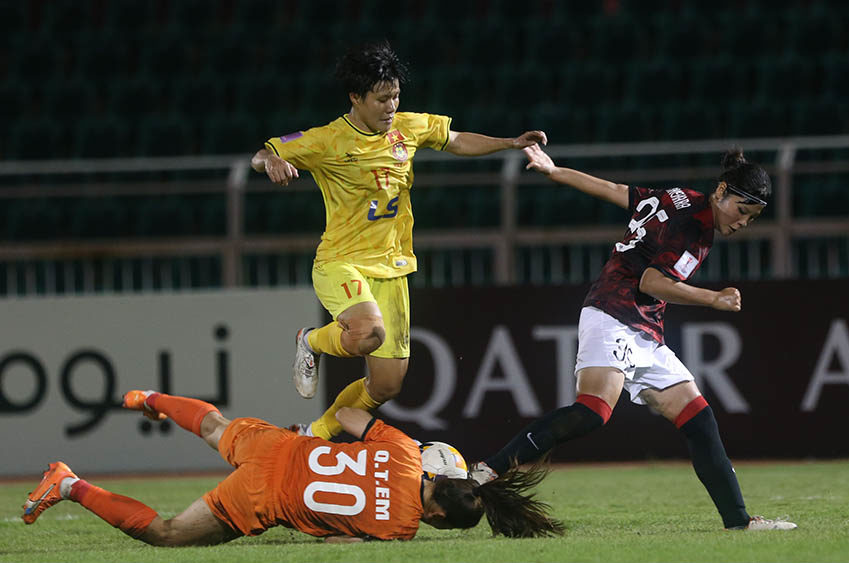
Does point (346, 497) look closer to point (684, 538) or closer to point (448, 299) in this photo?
point (684, 538)

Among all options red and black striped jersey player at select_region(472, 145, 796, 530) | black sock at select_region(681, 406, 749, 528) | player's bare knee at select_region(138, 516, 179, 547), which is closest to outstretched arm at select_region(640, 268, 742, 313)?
red and black striped jersey player at select_region(472, 145, 796, 530)

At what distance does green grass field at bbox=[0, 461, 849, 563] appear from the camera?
202 inches

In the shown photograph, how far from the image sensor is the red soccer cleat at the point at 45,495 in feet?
19.1

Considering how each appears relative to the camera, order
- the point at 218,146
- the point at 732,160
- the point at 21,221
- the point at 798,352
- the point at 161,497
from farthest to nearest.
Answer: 1. the point at 218,146
2. the point at 21,221
3. the point at 798,352
4. the point at 161,497
5. the point at 732,160

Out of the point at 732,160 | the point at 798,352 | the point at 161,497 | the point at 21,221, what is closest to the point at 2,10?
the point at 21,221

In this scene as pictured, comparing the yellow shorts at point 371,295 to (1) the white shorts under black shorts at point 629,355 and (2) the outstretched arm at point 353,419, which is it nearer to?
(2) the outstretched arm at point 353,419

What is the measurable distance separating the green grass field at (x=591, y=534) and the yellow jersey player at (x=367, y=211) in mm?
971

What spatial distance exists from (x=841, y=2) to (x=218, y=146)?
23.5 ft

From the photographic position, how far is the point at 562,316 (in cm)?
1053

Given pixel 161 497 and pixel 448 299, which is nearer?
pixel 161 497

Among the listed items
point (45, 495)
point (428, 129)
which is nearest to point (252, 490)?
point (45, 495)

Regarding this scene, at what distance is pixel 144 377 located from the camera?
10711 millimetres

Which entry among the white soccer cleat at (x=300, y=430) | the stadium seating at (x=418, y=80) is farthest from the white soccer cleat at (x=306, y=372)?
the stadium seating at (x=418, y=80)

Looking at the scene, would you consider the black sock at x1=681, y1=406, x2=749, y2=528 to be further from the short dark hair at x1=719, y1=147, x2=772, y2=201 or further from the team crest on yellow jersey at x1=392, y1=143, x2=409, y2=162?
the team crest on yellow jersey at x1=392, y1=143, x2=409, y2=162
